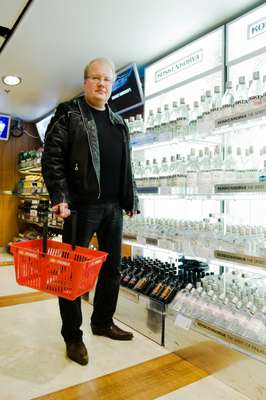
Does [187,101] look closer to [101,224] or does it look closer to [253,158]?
[253,158]

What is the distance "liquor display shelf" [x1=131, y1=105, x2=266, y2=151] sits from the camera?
1718mm

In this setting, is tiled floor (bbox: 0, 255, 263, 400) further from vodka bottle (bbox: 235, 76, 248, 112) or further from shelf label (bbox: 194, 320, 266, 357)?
vodka bottle (bbox: 235, 76, 248, 112)

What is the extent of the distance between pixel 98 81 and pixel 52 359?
1.65 meters

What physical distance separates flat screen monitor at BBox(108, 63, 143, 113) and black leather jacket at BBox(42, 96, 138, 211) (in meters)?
1.79

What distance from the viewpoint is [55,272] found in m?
1.51

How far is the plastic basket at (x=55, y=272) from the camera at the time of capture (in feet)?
4.83

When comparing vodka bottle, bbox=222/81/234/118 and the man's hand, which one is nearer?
the man's hand

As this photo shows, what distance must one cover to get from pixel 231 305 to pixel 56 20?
2778 mm

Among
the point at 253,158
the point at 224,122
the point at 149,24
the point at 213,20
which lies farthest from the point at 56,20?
the point at 253,158

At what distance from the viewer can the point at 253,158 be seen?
210 centimetres

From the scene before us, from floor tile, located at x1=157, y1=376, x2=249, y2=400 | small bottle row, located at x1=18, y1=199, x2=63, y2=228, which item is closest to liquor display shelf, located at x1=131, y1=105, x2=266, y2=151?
floor tile, located at x1=157, y1=376, x2=249, y2=400

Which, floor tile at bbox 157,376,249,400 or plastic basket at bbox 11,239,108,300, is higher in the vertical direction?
plastic basket at bbox 11,239,108,300

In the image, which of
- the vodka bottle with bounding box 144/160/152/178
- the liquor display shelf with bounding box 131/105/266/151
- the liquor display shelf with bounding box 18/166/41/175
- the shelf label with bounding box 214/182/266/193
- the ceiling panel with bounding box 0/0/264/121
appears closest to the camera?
the shelf label with bounding box 214/182/266/193

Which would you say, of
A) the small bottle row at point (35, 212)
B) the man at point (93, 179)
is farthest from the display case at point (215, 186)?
the small bottle row at point (35, 212)
